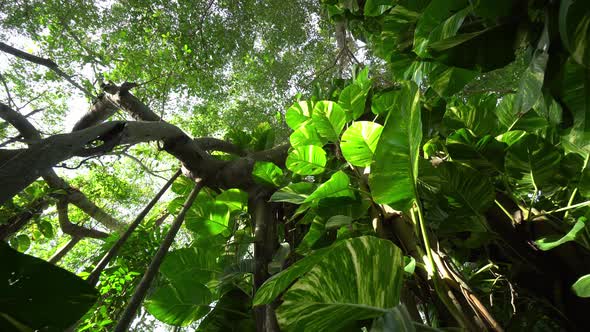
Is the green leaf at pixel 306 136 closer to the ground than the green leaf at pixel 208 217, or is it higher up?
higher up

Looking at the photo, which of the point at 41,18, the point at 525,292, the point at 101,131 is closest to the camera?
the point at 101,131

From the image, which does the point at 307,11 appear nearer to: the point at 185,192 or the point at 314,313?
the point at 185,192

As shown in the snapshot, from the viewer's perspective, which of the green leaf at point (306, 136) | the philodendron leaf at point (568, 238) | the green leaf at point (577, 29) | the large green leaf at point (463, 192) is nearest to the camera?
the green leaf at point (577, 29)

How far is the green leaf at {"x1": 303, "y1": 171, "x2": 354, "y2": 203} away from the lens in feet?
2.68

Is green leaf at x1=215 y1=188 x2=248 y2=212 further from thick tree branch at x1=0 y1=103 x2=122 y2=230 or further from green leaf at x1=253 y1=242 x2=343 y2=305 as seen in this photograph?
green leaf at x1=253 y1=242 x2=343 y2=305

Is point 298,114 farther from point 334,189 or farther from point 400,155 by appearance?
point 400,155

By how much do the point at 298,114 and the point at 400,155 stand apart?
2.27 ft

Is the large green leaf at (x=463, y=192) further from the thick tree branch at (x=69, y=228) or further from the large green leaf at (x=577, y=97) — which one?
the thick tree branch at (x=69, y=228)

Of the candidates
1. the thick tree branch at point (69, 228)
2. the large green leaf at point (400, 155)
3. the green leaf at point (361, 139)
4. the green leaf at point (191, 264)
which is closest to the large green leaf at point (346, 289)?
the large green leaf at point (400, 155)

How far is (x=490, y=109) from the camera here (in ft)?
3.56

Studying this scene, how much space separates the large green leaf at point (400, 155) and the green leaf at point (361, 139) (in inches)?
9.0

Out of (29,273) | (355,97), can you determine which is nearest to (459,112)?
(355,97)

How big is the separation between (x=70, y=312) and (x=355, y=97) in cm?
102

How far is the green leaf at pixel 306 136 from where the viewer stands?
1.15m
